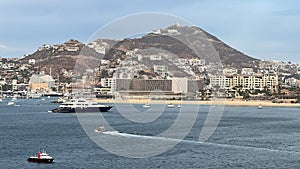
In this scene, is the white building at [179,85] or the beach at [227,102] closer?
the beach at [227,102]

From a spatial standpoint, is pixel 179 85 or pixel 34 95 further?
pixel 34 95

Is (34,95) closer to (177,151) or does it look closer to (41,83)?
(41,83)

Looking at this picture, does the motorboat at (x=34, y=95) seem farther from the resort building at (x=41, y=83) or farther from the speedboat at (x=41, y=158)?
the speedboat at (x=41, y=158)

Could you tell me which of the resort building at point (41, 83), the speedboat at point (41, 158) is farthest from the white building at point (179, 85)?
the speedboat at point (41, 158)

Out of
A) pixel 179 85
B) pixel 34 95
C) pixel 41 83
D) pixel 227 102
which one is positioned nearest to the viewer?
pixel 227 102

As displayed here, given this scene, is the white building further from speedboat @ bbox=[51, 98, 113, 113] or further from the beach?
speedboat @ bbox=[51, 98, 113, 113]

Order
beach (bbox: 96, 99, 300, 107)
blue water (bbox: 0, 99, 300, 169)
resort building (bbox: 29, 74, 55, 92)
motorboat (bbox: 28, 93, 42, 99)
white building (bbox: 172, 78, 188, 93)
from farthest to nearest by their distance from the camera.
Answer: resort building (bbox: 29, 74, 55, 92), motorboat (bbox: 28, 93, 42, 99), white building (bbox: 172, 78, 188, 93), beach (bbox: 96, 99, 300, 107), blue water (bbox: 0, 99, 300, 169)

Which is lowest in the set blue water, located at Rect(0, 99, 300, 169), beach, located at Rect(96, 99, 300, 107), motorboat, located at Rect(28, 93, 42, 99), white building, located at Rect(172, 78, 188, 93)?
blue water, located at Rect(0, 99, 300, 169)

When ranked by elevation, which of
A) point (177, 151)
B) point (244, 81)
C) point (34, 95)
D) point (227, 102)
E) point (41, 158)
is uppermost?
point (244, 81)

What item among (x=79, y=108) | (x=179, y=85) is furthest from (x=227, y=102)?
(x=79, y=108)

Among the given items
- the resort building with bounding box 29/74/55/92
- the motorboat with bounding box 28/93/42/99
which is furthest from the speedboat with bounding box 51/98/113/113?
the resort building with bounding box 29/74/55/92

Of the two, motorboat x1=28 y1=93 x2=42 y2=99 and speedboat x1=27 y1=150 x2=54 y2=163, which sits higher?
motorboat x1=28 y1=93 x2=42 y2=99
